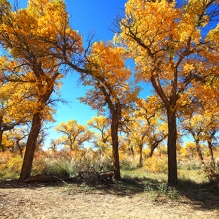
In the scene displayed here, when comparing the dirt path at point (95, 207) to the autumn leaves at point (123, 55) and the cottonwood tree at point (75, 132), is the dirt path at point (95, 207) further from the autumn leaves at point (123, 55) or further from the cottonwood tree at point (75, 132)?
the cottonwood tree at point (75, 132)

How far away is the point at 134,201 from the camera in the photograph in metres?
5.60

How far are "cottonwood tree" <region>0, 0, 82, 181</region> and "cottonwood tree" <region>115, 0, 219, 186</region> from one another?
2.50 m

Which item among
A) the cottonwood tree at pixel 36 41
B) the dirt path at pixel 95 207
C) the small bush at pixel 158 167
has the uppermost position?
the cottonwood tree at pixel 36 41

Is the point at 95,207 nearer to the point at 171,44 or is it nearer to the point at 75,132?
the point at 171,44

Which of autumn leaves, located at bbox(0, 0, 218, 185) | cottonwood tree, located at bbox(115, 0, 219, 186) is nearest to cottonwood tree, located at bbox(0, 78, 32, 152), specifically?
autumn leaves, located at bbox(0, 0, 218, 185)

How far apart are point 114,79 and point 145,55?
6.00 feet

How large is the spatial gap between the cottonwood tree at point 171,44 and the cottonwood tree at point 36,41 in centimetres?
250

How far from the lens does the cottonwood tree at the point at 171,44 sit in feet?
25.2

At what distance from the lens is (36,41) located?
780cm

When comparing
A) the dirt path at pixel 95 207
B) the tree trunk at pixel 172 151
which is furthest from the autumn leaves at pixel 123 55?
the dirt path at pixel 95 207

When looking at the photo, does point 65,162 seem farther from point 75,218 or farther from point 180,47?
point 180,47

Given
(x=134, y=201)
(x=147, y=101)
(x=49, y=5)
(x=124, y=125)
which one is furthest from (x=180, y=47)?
(x=134, y=201)

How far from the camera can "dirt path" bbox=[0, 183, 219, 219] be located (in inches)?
163

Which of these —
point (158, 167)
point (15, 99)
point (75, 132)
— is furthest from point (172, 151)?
point (75, 132)
